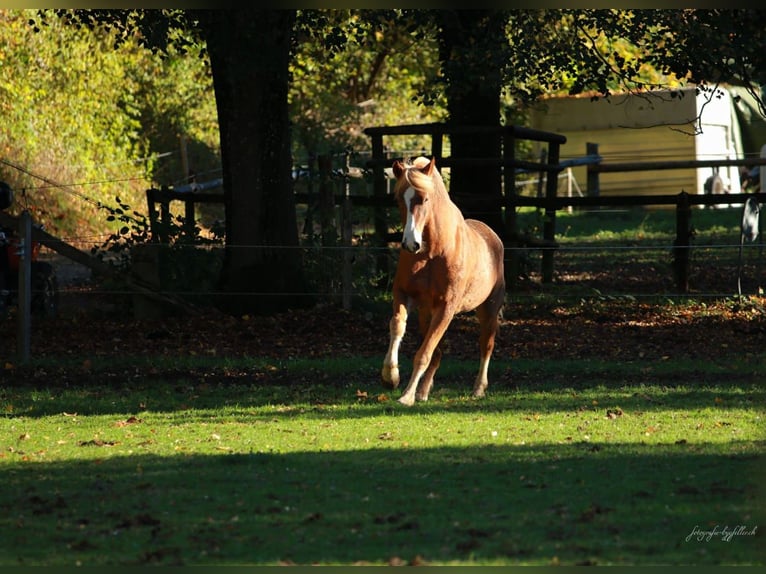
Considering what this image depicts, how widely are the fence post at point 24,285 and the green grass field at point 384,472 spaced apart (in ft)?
4.21

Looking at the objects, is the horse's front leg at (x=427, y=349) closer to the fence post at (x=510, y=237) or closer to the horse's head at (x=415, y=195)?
the horse's head at (x=415, y=195)

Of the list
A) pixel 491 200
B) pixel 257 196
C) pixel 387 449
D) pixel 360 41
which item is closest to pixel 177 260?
pixel 257 196

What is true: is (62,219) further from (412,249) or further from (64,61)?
(412,249)

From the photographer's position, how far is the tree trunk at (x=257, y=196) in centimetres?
1689

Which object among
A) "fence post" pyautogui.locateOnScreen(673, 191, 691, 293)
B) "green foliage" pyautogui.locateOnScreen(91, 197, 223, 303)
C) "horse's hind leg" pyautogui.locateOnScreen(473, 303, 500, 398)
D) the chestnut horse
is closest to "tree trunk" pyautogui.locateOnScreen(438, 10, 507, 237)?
"fence post" pyautogui.locateOnScreen(673, 191, 691, 293)

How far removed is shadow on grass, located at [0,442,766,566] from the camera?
20.0 ft

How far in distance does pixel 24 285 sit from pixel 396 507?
25.7 ft

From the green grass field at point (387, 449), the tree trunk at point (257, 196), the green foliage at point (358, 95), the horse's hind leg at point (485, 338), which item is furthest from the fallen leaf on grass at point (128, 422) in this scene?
the green foliage at point (358, 95)

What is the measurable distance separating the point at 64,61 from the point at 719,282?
17712mm

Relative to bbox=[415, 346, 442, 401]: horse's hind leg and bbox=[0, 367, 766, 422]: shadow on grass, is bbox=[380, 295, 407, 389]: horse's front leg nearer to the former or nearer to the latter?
bbox=[0, 367, 766, 422]: shadow on grass

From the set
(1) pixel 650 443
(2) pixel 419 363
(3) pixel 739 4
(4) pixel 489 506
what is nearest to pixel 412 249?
(2) pixel 419 363

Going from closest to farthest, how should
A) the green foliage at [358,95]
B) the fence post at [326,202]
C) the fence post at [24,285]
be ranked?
the fence post at [24,285]
the fence post at [326,202]
the green foliage at [358,95]

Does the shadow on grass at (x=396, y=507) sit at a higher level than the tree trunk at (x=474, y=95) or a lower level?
lower

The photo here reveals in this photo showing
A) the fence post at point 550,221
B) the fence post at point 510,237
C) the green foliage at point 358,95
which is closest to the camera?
the fence post at point 510,237
